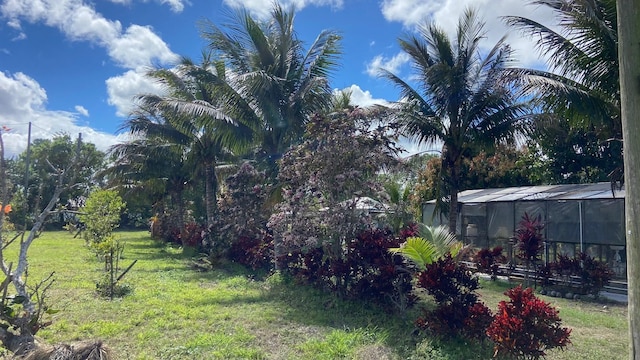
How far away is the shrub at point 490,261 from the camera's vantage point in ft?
37.6

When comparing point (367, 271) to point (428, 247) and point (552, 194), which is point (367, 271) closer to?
point (428, 247)

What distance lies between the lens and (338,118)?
30.1 ft

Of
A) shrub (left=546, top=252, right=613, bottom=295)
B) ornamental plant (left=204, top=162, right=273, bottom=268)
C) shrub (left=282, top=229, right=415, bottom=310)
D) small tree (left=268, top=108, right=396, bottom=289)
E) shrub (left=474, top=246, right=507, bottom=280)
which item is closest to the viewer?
shrub (left=282, top=229, right=415, bottom=310)

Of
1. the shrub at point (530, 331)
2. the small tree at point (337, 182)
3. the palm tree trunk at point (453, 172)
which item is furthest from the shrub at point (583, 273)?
the shrub at point (530, 331)

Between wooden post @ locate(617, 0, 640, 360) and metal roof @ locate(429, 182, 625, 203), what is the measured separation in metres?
7.96

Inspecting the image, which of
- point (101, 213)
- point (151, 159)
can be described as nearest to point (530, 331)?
point (101, 213)

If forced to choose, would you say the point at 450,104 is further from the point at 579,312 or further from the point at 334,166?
the point at 579,312

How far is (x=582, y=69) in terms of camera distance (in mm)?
8109

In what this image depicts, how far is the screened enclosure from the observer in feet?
35.3

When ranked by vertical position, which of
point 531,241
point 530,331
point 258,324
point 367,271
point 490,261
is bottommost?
point 258,324

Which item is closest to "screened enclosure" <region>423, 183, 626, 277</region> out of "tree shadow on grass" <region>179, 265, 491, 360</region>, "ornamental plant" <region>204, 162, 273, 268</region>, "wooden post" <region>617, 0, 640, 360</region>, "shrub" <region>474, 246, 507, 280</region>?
"shrub" <region>474, 246, 507, 280</region>

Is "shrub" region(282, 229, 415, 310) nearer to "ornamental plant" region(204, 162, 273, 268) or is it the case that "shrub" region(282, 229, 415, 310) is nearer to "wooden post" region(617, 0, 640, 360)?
"ornamental plant" region(204, 162, 273, 268)

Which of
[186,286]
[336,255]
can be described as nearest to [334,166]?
[336,255]

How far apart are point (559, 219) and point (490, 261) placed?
2296 mm
